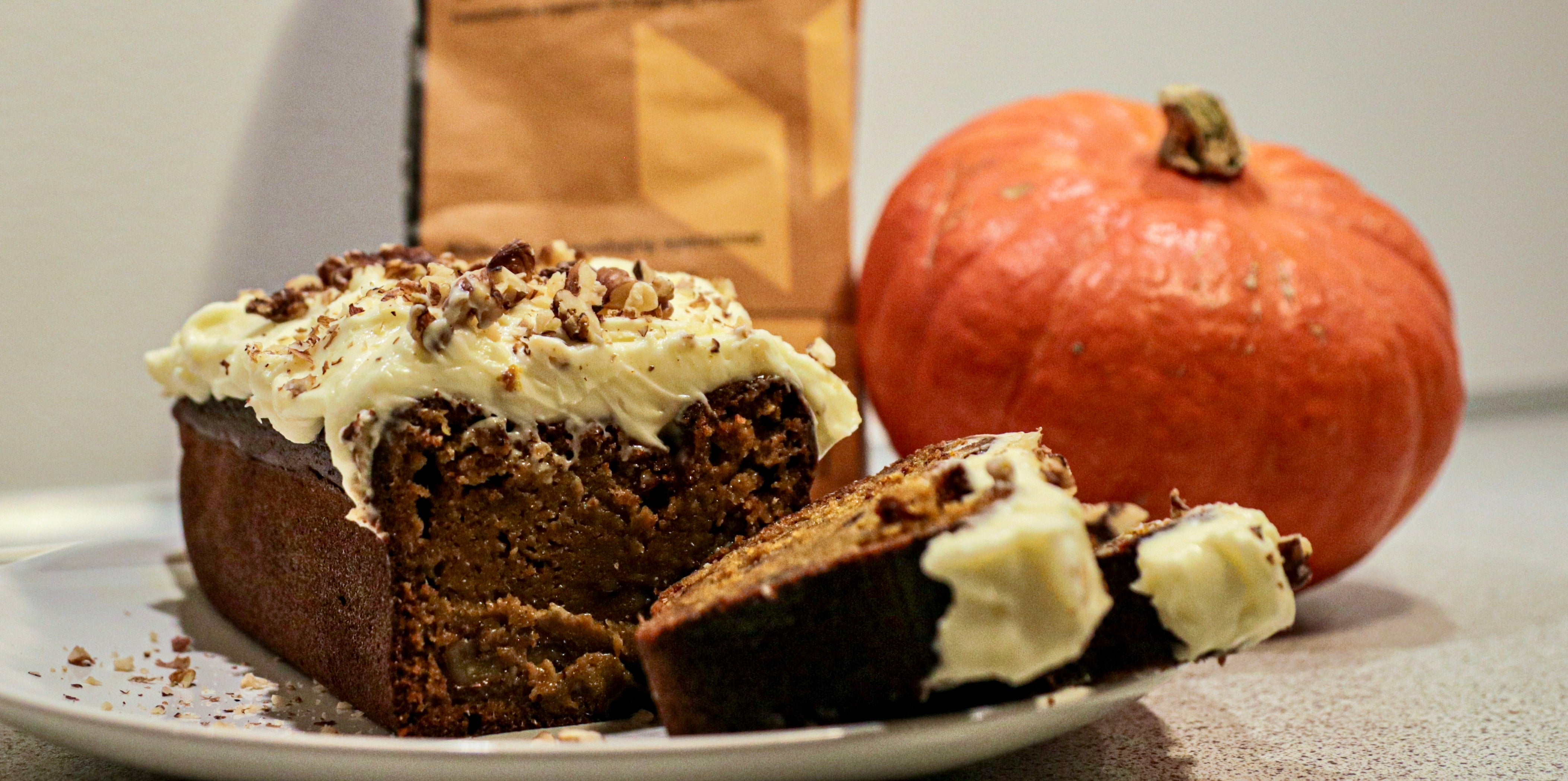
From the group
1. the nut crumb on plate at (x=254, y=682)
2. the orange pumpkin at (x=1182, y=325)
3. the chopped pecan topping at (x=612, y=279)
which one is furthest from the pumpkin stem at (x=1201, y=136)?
the nut crumb on plate at (x=254, y=682)

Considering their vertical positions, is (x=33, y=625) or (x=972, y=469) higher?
(x=972, y=469)

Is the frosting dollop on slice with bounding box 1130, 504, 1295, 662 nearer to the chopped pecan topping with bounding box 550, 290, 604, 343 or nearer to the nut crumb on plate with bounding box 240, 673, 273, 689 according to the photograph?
the chopped pecan topping with bounding box 550, 290, 604, 343

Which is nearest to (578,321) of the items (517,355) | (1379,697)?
(517,355)

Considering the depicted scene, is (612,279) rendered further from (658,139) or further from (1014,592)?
(658,139)

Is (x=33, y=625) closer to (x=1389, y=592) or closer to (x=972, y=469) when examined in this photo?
(x=972, y=469)

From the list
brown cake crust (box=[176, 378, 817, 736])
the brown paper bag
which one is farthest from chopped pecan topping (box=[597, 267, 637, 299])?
the brown paper bag

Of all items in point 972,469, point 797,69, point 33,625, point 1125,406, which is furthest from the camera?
point 797,69

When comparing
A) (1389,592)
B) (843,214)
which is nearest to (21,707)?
(843,214)
